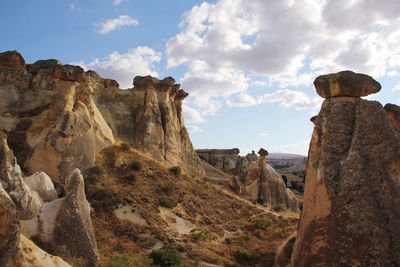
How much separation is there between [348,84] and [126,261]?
8.29m

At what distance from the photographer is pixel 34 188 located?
54.4 feet

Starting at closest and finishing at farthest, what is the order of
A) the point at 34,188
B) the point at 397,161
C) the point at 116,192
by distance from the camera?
the point at 397,161
the point at 34,188
the point at 116,192

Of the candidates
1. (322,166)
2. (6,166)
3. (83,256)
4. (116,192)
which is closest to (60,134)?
(116,192)

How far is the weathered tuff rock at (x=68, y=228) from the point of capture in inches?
523

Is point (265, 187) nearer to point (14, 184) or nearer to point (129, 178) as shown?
point (129, 178)

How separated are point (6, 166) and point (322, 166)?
8.62 meters

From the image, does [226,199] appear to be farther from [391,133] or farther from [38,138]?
[391,133]

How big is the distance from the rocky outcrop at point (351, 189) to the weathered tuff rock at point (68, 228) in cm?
592

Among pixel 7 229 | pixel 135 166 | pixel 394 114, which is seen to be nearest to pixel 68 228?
pixel 7 229

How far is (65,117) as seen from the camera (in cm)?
2320

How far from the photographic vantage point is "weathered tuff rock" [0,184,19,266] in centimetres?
888

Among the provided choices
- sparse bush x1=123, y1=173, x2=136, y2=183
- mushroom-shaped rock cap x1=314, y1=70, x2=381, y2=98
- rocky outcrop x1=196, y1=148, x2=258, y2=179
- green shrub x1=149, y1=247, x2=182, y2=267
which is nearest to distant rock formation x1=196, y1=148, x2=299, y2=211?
sparse bush x1=123, y1=173, x2=136, y2=183

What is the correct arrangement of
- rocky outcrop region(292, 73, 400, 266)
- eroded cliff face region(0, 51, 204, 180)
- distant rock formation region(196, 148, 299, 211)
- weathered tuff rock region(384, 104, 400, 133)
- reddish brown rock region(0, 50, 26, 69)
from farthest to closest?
distant rock formation region(196, 148, 299, 211) < reddish brown rock region(0, 50, 26, 69) < eroded cliff face region(0, 51, 204, 180) < weathered tuff rock region(384, 104, 400, 133) < rocky outcrop region(292, 73, 400, 266)

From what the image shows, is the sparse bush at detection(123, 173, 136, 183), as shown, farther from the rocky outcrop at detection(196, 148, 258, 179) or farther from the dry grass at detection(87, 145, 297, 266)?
the rocky outcrop at detection(196, 148, 258, 179)
